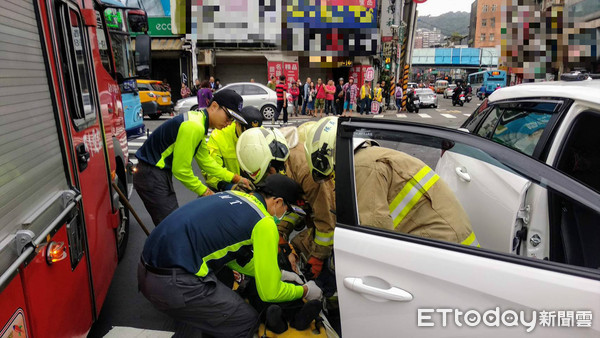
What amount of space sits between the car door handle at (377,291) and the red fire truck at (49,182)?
120 centimetres

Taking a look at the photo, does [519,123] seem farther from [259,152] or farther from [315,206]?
[259,152]

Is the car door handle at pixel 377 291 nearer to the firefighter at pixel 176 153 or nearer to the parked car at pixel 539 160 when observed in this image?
the parked car at pixel 539 160

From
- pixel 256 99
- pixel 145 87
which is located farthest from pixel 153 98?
pixel 256 99

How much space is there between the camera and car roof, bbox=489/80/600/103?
2.04 m

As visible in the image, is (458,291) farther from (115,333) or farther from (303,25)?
(303,25)

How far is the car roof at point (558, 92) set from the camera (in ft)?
6.68

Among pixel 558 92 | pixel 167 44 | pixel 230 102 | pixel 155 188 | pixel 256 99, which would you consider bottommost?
pixel 256 99

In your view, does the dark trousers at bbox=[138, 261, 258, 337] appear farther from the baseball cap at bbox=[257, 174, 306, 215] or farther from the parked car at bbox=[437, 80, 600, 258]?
the parked car at bbox=[437, 80, 600, 258]

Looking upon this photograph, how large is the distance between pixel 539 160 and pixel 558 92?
67 cm

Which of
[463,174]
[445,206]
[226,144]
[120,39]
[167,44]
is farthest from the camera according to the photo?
[167,44]
